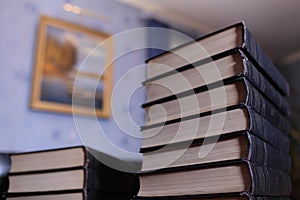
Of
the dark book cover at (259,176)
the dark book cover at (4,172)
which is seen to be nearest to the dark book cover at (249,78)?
the dark book cover at (259,176)

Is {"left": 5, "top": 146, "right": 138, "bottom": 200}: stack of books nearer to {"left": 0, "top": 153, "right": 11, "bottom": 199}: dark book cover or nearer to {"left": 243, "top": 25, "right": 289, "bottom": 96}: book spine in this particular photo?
{"left": 0, "top": 153, "right": 11, "bottom": 199}: dark book cover

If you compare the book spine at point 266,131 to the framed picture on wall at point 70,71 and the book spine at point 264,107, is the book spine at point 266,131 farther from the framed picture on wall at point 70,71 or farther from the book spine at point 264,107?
the framed picture on wall at point 70,71

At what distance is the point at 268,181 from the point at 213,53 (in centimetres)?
20

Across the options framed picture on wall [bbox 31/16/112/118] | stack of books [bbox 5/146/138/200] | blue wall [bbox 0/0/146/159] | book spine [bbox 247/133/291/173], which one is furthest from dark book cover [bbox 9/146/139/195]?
framed picture on wall [bbox 31/16/112/118]

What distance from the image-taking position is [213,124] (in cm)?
47

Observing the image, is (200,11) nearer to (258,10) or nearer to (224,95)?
(258,10)

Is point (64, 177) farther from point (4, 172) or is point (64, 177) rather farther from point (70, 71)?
point (70, 71)

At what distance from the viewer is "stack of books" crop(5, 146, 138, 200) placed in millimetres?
542

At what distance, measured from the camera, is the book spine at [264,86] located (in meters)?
0.47

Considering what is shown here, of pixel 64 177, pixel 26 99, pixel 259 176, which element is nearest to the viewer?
pixel 259 176

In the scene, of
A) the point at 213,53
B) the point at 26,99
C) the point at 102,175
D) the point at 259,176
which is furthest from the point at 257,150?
the point at 26,99

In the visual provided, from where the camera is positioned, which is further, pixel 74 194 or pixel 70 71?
pixel 70 71

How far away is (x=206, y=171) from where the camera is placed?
18.1 inches

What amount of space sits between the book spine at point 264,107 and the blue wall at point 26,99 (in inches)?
16.1
